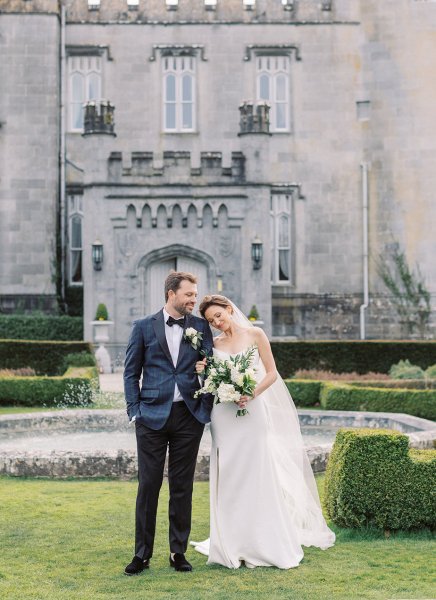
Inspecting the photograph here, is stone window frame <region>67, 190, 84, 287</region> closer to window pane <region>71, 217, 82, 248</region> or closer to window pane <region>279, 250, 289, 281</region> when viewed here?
window pane <region>71, 217, 82, 248</region>

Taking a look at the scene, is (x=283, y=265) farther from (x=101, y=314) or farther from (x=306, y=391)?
(x=306, y=391)

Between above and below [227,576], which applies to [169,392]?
above

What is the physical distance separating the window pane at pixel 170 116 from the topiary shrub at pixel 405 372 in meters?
11.0

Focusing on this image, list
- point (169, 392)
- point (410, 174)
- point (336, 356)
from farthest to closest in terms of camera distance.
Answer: point (410, 174) < point (336, 356) < point (169, 392)

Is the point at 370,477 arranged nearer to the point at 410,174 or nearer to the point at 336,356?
the point at 336,356

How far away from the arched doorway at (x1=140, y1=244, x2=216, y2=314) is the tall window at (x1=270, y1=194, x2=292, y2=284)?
322cm

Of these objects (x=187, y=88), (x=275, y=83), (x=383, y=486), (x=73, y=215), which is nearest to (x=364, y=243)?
(x=275, y=83)

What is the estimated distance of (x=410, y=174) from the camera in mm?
25141

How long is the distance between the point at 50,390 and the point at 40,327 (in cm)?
781

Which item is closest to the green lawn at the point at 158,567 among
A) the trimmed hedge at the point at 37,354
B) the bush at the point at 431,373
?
the bush at the point at 431,373

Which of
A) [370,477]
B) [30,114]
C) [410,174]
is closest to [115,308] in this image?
[30,114]

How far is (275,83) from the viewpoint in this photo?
86.6 feet

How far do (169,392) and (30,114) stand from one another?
20.7 metres

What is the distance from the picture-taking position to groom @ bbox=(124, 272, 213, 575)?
596 cm
